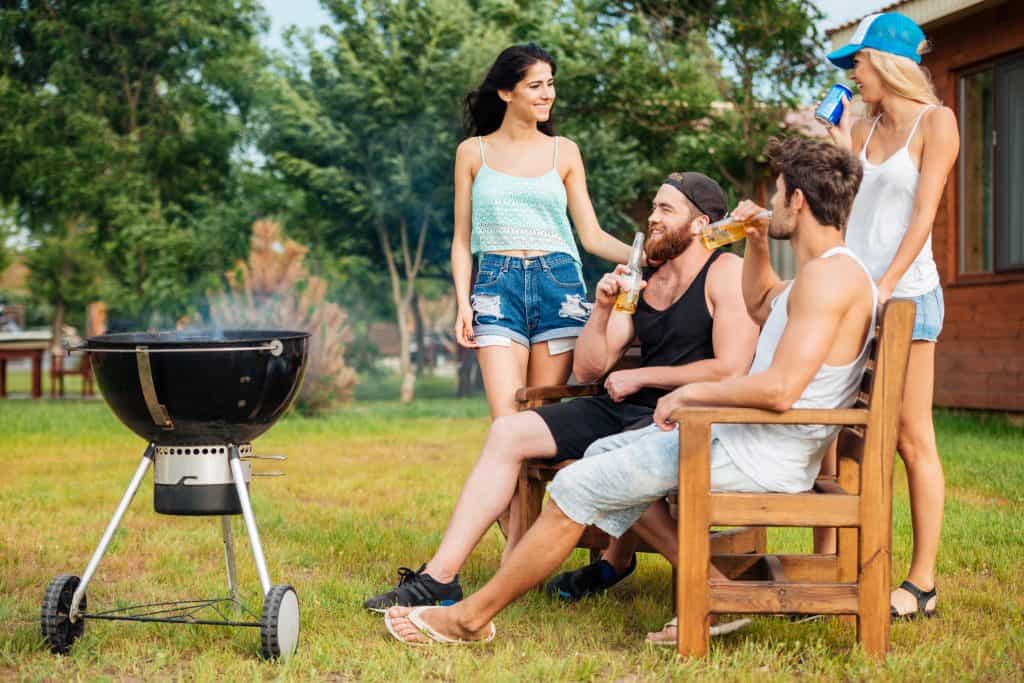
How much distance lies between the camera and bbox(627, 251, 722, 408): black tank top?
3.98m

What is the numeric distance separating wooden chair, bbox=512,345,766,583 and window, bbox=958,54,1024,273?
6.67 m

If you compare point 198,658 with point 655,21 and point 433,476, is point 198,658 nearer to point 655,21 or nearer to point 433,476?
point 433,476

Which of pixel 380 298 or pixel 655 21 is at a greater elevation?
pixel 655 21

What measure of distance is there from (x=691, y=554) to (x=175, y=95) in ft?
81.1

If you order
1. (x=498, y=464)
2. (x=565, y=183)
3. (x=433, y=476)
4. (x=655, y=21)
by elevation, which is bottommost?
(x=433, y=476)

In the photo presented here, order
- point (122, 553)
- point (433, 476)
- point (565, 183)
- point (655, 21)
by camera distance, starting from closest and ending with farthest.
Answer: point (565, 183), point (122, 553), point (433, 476), point (655, 21)

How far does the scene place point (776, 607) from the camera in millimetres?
3324

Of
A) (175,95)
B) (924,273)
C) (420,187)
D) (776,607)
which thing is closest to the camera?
(776,607)

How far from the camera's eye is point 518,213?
447 centimetres

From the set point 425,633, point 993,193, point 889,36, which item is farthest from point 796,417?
point 993,193

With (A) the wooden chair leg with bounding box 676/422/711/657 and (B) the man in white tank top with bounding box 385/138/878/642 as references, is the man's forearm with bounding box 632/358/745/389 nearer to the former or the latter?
(B) the man in white tank top with bounding box 385/138/878/642

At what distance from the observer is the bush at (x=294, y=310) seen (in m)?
12.5

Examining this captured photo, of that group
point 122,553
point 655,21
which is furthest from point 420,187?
point 122,553

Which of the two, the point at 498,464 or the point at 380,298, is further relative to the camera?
the point at 380,298
